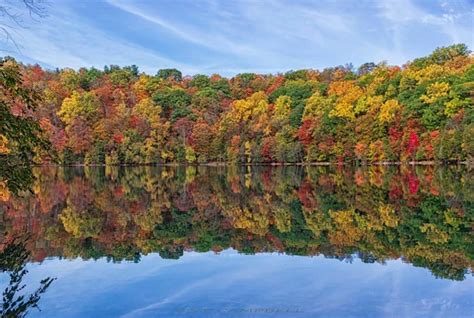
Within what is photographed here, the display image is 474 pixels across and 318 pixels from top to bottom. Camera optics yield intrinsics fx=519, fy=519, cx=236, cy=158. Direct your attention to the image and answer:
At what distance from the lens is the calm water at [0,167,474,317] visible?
6434mm

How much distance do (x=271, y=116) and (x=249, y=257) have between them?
2246 inches

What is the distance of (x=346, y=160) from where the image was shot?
56062 millimetres

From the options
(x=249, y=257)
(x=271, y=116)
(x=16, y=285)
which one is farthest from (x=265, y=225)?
(x=271, y=116)

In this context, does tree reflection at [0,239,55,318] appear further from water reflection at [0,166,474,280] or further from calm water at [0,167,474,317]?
water reflection at [0,166,474,280]

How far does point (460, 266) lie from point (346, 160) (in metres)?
48.7

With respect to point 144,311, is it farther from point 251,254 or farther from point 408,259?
point 408,259

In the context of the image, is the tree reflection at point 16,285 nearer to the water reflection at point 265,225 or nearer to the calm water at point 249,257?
the calm water at point 249,257

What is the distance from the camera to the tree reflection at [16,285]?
624 cm

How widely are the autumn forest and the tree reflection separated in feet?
117

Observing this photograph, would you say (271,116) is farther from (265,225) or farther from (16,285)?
(16,285)

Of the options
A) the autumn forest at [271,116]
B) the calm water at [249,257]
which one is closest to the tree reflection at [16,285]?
the calm water at [249,257]

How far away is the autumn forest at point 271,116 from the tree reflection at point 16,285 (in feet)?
117

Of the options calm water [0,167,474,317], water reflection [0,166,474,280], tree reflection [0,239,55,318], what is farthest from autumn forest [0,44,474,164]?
tree reflection [0,239,55,318]

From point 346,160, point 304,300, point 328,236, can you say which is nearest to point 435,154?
point 346,160
